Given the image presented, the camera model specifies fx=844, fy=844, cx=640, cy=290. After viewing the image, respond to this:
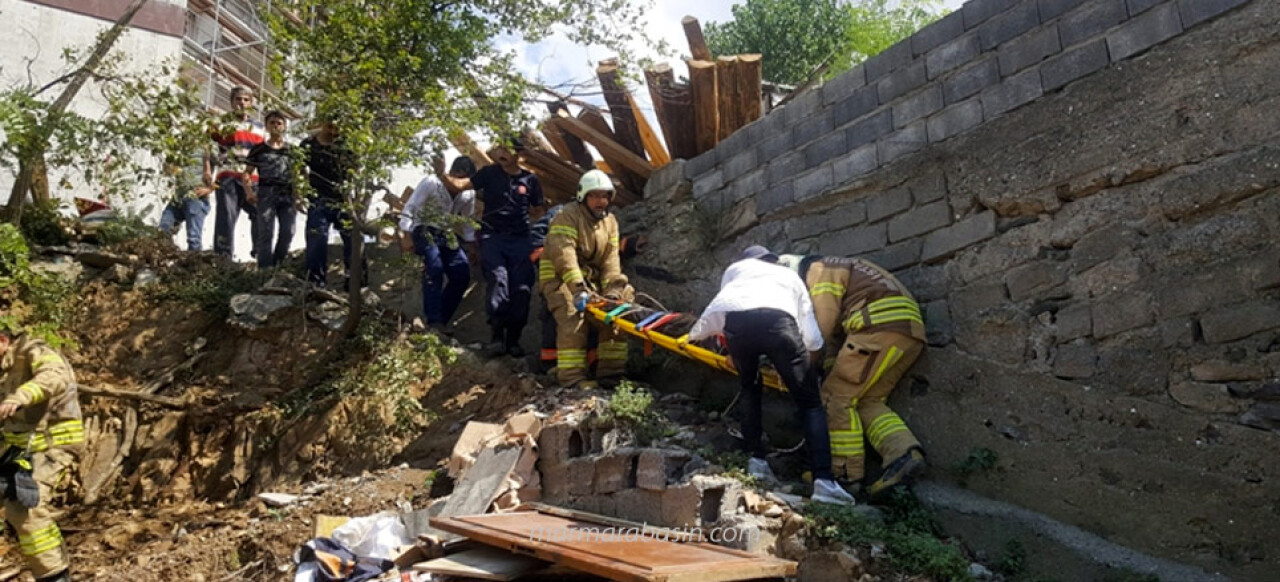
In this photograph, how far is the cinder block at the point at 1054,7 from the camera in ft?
14.9

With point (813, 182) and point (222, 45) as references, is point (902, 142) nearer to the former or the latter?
point (813, 182)

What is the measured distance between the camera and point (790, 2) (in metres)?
18.4

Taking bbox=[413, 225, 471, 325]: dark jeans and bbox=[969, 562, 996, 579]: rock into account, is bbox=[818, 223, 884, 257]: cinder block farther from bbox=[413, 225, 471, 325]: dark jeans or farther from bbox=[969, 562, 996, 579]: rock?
bbox=[413, 225, 471, 325]: dark jeans

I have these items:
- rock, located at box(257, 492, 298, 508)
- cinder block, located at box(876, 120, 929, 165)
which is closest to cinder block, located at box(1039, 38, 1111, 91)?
cinder block, located at box(876, 120, 929, 165)

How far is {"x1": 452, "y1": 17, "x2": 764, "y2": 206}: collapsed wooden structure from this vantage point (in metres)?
7.21

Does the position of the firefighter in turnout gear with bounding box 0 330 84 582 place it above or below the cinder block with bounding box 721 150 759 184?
below

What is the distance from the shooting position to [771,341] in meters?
4.60

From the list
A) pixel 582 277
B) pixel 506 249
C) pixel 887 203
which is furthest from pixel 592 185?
pixel 887 203

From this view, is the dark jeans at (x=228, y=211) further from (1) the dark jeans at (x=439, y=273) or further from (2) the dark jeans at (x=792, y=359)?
(2) the dark jeans at (x=792, y=359)

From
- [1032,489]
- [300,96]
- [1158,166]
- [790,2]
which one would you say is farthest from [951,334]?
[790,2]

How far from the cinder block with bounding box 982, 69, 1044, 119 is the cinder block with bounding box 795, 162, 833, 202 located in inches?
48.2

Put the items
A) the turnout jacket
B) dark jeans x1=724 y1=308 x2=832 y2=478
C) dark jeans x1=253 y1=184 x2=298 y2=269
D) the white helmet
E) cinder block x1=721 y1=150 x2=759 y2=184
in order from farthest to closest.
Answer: dark jeans x1=253 y1=184 x2=298 y2=269, cinder block x1=721 y1=150 x2=759 y2=184, the white helmet, the turnout jacket, dark jeans x1=724 y1=308 x2=832 y2=478

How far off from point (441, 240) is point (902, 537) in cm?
493

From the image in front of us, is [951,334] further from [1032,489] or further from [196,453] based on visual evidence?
[196,453]
